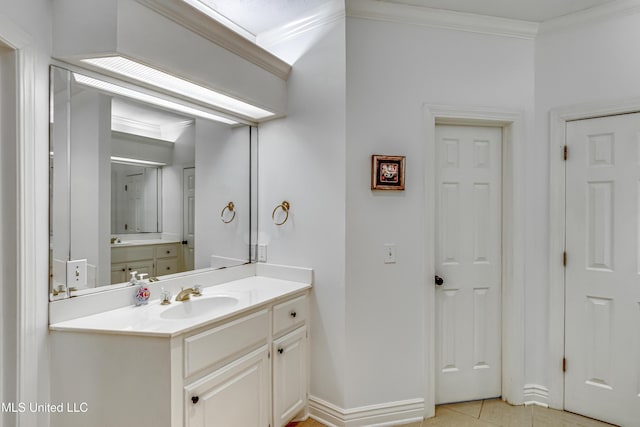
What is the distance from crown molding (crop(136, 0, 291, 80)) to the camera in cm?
150

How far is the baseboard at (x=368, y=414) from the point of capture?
2008 millimetres

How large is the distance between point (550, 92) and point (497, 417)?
7.13 ft

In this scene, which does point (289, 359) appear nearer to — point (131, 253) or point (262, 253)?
point (262, 253)

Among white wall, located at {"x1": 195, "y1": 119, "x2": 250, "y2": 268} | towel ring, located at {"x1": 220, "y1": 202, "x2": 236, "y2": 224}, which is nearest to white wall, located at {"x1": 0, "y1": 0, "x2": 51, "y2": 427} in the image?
white wall, located at {"x1": 195, "y1": 119, "x2": 250, "y2": 268}

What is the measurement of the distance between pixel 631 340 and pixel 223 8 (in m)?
3.29

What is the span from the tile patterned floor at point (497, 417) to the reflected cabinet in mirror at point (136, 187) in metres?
1.34

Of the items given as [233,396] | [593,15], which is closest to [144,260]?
[233,396]

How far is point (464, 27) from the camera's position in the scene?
2.15m

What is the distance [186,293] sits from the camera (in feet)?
6.01

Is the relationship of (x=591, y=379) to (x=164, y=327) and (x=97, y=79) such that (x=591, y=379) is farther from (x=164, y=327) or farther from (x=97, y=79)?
(x=97, y=79)

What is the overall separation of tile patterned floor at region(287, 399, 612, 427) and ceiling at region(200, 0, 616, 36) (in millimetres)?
2590

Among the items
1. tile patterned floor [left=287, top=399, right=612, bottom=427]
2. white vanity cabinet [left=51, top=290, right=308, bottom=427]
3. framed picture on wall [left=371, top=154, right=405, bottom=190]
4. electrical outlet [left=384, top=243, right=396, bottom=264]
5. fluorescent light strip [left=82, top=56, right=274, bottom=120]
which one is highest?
fluorescent light strip [left=82, top=56, right=274, bottom=120]

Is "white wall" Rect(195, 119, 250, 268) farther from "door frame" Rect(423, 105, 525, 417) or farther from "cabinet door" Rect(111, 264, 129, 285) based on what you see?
"door frame" Rect(423, 105, 525, 417)

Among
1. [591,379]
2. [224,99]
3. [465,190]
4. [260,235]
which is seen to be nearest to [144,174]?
[224,99]
